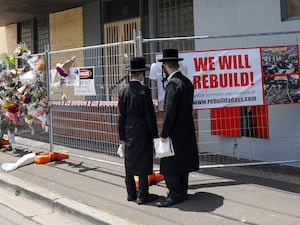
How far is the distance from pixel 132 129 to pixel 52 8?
27.7ft

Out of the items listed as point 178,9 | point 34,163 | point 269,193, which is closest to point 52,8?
point 178,9

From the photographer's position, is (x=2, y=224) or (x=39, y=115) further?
(x=39, y=115)

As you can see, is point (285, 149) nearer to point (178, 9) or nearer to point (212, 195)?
point (212, 195)

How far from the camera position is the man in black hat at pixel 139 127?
5.85 metres

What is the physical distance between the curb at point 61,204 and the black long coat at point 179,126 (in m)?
0.95

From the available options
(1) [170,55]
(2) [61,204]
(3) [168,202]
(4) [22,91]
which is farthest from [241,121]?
(4) [22,91]

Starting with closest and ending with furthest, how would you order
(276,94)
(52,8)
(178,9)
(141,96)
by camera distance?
(141,96) < (276,94) < (178,9) < (52,8)

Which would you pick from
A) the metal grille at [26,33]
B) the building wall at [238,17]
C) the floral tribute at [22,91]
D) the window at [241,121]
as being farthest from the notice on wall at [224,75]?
the metal grille at [26,33]

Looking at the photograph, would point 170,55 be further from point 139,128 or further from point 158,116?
point 158,116

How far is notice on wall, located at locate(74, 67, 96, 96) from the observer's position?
25.3 ft

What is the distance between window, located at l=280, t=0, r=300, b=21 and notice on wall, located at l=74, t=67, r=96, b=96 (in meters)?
3.27

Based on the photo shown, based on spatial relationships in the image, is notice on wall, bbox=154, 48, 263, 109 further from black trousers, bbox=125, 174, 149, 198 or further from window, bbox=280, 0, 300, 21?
black trousers, bbox=125, 174, 149, 198

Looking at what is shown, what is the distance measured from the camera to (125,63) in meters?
7.30

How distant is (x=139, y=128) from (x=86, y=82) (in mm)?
2285
